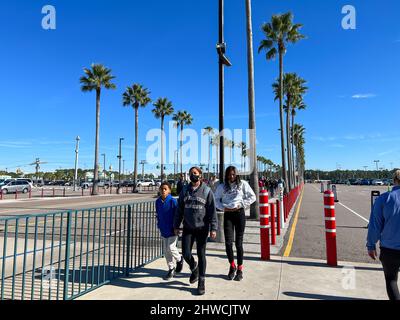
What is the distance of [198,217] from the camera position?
4492 mm

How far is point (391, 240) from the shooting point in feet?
10.4

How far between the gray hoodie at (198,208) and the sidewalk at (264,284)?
989 mm

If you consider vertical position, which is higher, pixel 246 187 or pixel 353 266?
pixel 246 187

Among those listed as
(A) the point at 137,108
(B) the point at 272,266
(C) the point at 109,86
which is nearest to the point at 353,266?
(B) the point at 272,266

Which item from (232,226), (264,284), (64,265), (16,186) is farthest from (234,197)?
(16,186)

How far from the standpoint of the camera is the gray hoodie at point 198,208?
4.50 meters

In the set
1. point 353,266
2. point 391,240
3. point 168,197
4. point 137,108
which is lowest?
point 353,266

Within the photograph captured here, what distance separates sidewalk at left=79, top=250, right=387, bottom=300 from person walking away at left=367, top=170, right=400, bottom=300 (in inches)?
50.0

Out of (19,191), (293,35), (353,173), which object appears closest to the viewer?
(293,35)

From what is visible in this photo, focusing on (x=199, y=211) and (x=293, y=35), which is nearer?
(x=199, y=211)

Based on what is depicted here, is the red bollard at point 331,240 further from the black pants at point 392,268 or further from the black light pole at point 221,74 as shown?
the black light pole at point 221,74
